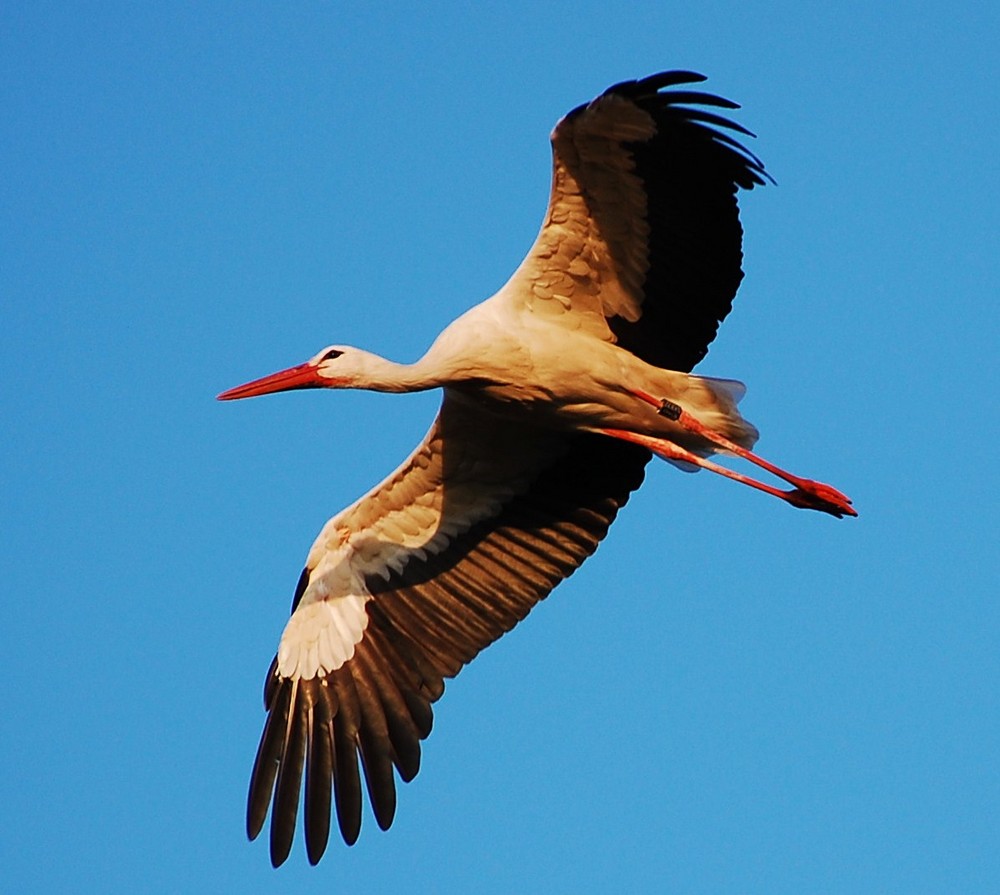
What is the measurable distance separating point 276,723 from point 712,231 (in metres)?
3.49

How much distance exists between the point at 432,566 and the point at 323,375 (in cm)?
146

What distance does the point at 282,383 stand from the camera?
32.8 ft

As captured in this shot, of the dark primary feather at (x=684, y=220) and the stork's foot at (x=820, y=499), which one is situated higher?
the dark primary feather at (x=684, y=220)

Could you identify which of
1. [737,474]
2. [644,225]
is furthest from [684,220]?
[737,474]

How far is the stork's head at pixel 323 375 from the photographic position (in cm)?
969

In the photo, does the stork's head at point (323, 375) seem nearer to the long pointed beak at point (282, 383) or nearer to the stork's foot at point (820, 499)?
the long pointed beak at point (282, 383)

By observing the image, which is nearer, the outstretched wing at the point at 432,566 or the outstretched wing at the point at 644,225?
the outstretched wing at the point at 644,225

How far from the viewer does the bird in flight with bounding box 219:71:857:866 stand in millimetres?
9422

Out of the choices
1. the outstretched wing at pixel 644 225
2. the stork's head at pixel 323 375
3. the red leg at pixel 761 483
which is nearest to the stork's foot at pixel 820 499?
the red leg at pixel 761 483

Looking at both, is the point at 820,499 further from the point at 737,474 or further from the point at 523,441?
the point at 523,441

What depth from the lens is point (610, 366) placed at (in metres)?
9.76

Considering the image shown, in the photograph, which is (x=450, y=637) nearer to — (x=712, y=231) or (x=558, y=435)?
(x=558, y=435)

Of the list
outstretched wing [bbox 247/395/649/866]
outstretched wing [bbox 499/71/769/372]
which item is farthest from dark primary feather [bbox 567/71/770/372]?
outstretched wing [bbox 247/395/649/866]

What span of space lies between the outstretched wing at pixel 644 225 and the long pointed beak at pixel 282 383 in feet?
3.59
